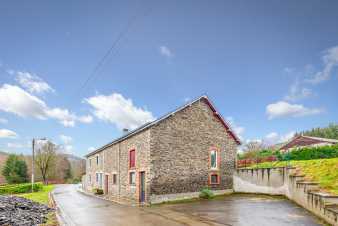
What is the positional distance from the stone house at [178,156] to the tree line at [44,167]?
155ft

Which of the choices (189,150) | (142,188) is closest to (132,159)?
(142,188)

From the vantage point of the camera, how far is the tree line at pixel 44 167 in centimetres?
6450

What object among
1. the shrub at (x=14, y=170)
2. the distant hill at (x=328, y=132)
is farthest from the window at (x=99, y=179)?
the distant hill at (x=328, y=132)

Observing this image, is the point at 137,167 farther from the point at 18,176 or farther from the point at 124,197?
the point at 18,176

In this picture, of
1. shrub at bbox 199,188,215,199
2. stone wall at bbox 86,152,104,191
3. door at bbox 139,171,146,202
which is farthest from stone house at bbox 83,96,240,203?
stone wall at bbox 86,152,104,191

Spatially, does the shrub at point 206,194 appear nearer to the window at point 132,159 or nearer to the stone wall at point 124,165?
the stone wall at point 124,165

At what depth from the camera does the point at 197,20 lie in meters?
16.8

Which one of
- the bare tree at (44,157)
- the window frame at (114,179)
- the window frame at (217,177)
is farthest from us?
the bare tree at (44,157)

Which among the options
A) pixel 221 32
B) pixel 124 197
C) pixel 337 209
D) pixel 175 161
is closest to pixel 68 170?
pixel 124 197

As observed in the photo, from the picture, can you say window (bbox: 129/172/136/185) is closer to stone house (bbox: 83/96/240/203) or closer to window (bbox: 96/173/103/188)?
stone house (bbox: 83/96/240/203)

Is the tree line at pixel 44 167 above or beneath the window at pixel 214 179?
beneath

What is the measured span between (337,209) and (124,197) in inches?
678

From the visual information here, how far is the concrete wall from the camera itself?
12.1 m

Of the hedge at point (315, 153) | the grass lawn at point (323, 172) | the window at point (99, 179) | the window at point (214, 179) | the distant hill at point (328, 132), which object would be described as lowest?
the window at point (99, 179)
